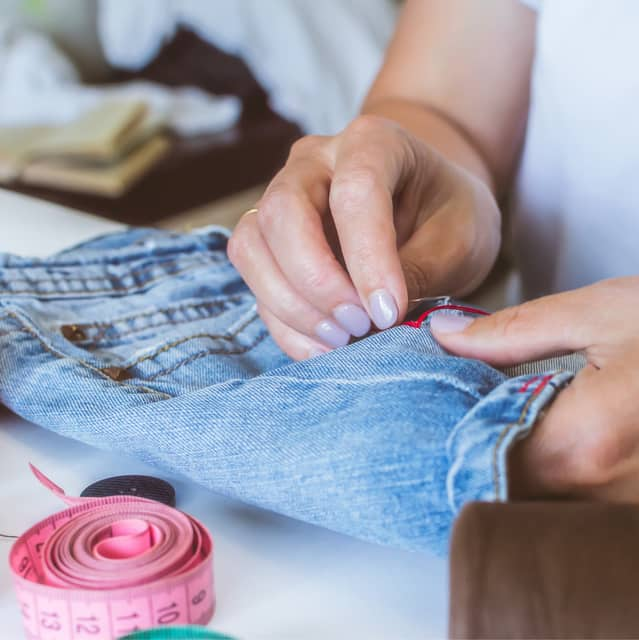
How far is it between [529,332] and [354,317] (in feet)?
0.50

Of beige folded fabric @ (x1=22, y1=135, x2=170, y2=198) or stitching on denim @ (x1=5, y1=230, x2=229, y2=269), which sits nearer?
stitching on denim @ (x1=5, y1=230, x2=229, y2=269)

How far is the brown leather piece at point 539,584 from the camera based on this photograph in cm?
36

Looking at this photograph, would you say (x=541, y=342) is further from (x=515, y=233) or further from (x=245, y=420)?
(x=515, y=233)

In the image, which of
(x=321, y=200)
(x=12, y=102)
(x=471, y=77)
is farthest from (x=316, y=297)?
(x=12, y=102)

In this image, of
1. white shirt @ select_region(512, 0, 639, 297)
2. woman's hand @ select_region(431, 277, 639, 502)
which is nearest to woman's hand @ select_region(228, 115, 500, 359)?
woman's hand @ select_region(431, 277, 639, 502)

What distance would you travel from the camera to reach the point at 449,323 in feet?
1.79

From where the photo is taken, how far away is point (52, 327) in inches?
26.1

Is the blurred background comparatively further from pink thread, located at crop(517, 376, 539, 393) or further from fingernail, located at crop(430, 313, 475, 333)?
pink thread, located at crop(517, 376, 539, 393)

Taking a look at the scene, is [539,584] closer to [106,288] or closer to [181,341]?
[181,341]

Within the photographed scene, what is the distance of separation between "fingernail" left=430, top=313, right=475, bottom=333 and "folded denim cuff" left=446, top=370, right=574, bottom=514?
0.28ft

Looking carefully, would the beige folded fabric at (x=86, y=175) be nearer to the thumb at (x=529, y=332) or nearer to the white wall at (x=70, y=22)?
the white wall at (x=70, y=22)

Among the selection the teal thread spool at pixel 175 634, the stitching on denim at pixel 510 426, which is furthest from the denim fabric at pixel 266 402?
the teal thread spool at pixel 175 634

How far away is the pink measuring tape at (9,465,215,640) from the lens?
40 centimetres

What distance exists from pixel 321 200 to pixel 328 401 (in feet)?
0.75
